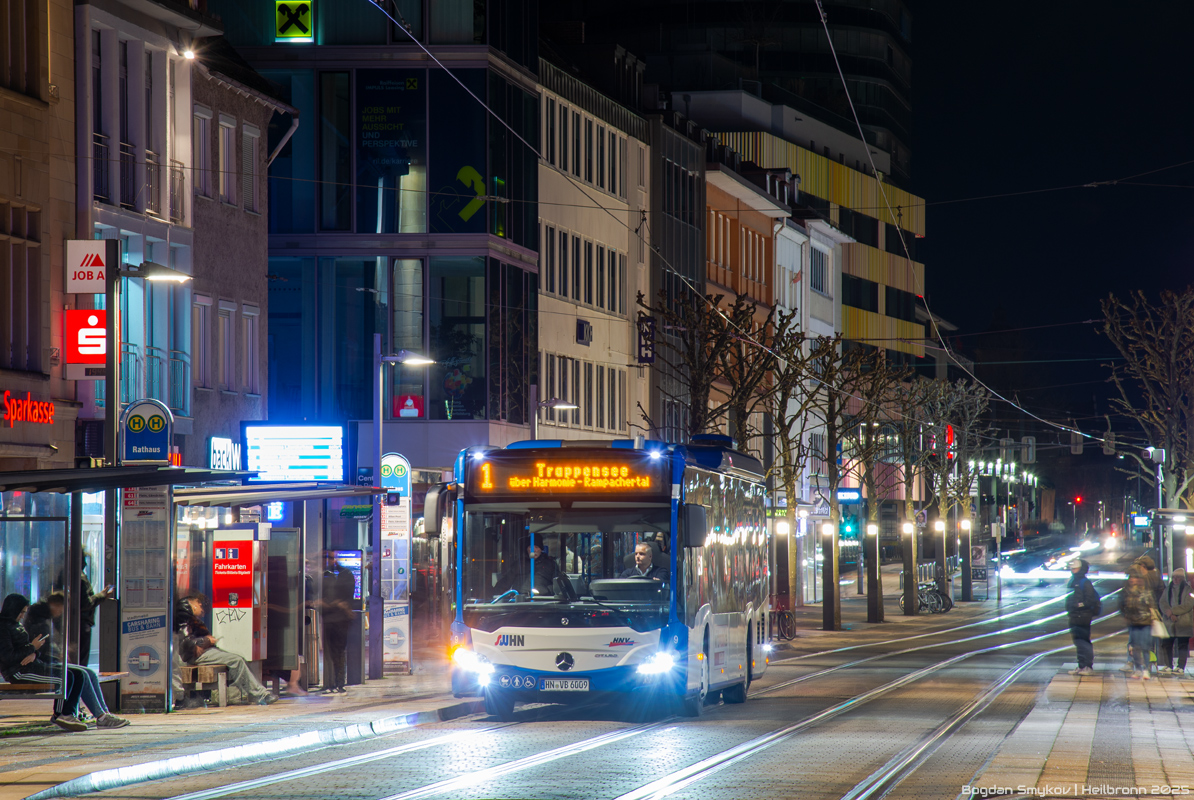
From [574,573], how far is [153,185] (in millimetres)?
13982

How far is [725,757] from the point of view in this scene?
1570 centimetres

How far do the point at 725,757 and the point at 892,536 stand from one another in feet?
294

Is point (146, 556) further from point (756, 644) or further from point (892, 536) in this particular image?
point (892, 536)

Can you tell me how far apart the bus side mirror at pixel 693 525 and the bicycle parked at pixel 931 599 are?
41820 millimetres

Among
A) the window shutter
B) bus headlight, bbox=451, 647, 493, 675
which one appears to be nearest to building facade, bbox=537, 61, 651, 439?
the window shutter

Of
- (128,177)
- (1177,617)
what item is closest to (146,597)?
(128,177)

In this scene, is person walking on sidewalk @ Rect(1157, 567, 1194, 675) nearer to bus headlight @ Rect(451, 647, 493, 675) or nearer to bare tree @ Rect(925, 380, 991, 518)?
bus headlight @ Rect(451, 647, 493, 675)

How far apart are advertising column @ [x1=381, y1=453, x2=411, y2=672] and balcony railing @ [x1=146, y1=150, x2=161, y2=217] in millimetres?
5945

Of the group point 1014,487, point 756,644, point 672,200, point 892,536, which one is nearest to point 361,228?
point 672,200

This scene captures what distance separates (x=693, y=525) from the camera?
1927cm

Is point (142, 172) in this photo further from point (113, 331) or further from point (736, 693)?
point (736, 693)

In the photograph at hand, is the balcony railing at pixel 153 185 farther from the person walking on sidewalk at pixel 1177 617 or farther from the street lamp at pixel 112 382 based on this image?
the person walking on sidewalk at pixel 1177 617

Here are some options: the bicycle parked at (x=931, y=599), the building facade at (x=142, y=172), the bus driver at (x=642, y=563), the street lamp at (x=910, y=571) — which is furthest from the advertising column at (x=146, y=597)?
the bicycle parked at (x=931, y=599)

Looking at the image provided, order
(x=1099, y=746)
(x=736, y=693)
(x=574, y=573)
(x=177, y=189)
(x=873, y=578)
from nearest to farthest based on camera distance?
(x=1099, y=746) < (x=574, y=573) < (x=736, y=693) < (x=177, y=189) < (x=873, y=578)
